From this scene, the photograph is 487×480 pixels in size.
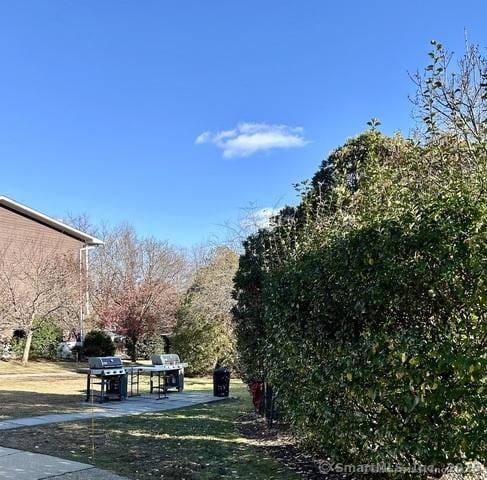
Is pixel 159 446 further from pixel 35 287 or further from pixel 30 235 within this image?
pixel 30 235

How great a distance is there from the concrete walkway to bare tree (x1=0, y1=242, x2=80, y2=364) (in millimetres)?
10301

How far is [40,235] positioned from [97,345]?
7271mm

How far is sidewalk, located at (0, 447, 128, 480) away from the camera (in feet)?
16.2

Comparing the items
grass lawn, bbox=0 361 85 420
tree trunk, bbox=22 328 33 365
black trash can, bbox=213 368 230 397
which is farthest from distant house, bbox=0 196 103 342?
black trash can, bbox=213 368 230 397

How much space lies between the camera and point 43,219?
2581cm

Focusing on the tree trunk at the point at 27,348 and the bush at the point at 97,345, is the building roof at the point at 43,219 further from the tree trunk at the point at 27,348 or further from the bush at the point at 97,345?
the tree trunk at the point at 27,348

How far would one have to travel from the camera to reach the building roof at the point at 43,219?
2436 centimetres

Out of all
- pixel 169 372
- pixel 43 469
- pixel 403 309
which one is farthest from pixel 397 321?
pixel 169 372

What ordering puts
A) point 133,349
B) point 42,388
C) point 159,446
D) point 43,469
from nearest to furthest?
1. point 43,469
2. point 159,446
3. point 42,388
4. point 133,349

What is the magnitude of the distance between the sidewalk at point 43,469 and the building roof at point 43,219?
2064 centimetres

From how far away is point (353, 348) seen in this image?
362 centimetres

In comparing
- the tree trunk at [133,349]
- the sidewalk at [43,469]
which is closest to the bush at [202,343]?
the tree trunk at [133,349]

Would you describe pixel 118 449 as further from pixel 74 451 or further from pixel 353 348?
pixel 353 348

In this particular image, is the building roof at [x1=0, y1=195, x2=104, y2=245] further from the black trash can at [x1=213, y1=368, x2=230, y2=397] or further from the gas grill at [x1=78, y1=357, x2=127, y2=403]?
the black trash can at [x1=213, y1=368, x2=230, y2=397]
